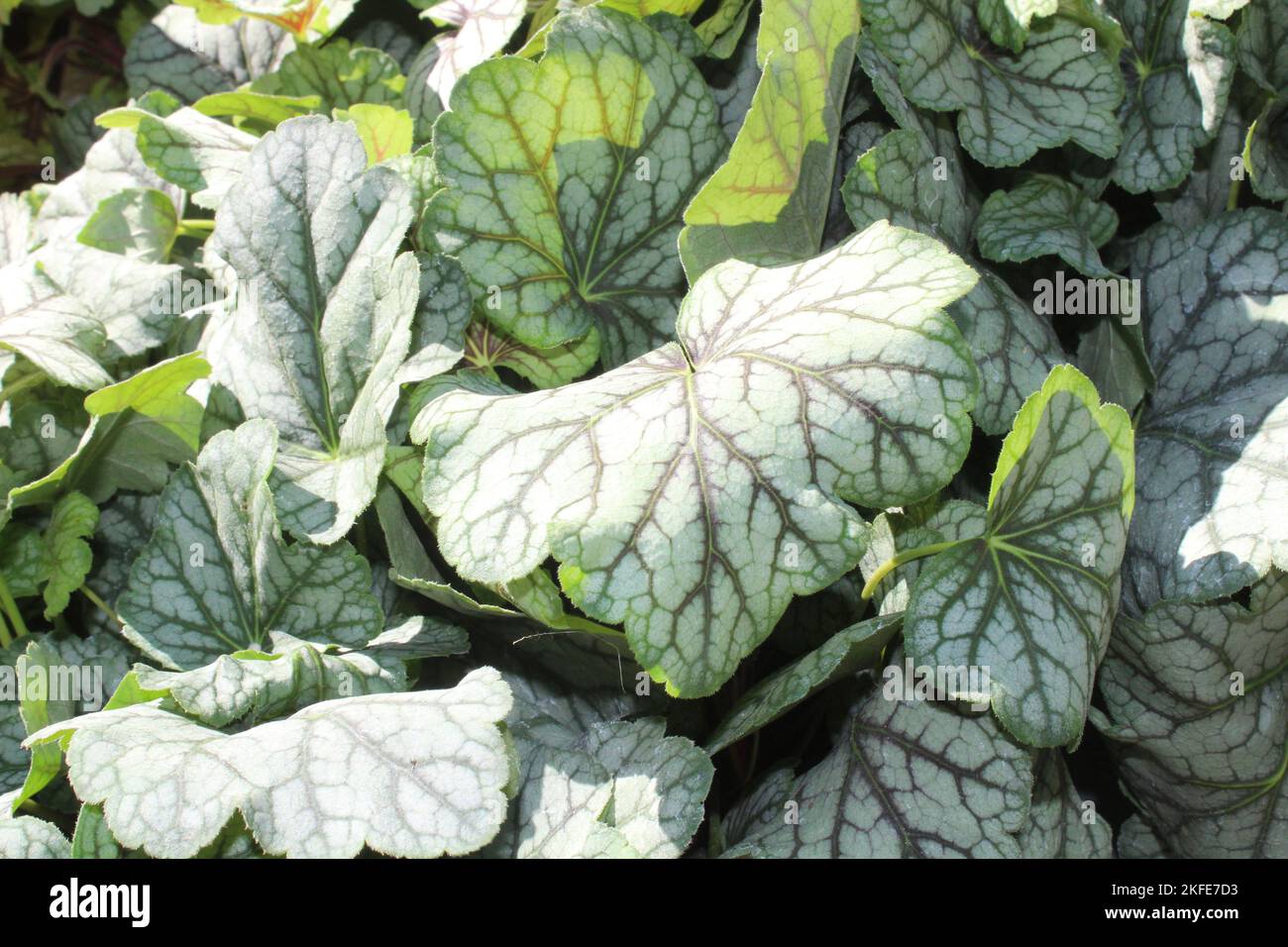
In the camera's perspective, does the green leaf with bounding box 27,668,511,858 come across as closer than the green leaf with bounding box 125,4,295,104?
Yes

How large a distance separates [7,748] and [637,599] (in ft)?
3.32

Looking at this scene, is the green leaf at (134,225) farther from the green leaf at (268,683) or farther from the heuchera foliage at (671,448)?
the green leaf at (268,683)

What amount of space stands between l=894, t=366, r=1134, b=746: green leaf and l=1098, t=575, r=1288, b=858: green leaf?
155 millimetres

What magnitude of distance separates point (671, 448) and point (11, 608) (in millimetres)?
1084

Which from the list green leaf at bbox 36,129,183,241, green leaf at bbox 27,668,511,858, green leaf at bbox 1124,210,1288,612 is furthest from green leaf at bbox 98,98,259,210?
green leaf at bbox 1124,210,1288,612

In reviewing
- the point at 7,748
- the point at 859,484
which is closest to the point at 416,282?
the point at 859,484

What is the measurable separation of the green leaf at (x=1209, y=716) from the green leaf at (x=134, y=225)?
1.61m

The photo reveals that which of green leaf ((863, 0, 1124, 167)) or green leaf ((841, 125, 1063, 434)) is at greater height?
green leaf ((863, 0, 1124, 167))

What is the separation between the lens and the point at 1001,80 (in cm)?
181

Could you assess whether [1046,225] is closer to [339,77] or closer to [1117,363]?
[1117,363]

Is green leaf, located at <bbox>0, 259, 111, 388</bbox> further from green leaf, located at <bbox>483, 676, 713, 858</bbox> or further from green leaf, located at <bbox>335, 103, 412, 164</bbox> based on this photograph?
green leaf, located at <bbox>483, 676, 713, 858</bbox>

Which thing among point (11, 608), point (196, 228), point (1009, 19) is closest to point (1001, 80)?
point (1009, 19)

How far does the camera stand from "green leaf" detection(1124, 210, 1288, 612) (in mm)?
1523

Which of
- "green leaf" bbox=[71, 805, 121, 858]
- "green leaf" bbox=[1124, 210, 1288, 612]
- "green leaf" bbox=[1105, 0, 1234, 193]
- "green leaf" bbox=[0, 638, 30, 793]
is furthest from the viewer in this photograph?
"green leaf" bbox=[1105, 0, 1234, 193]
